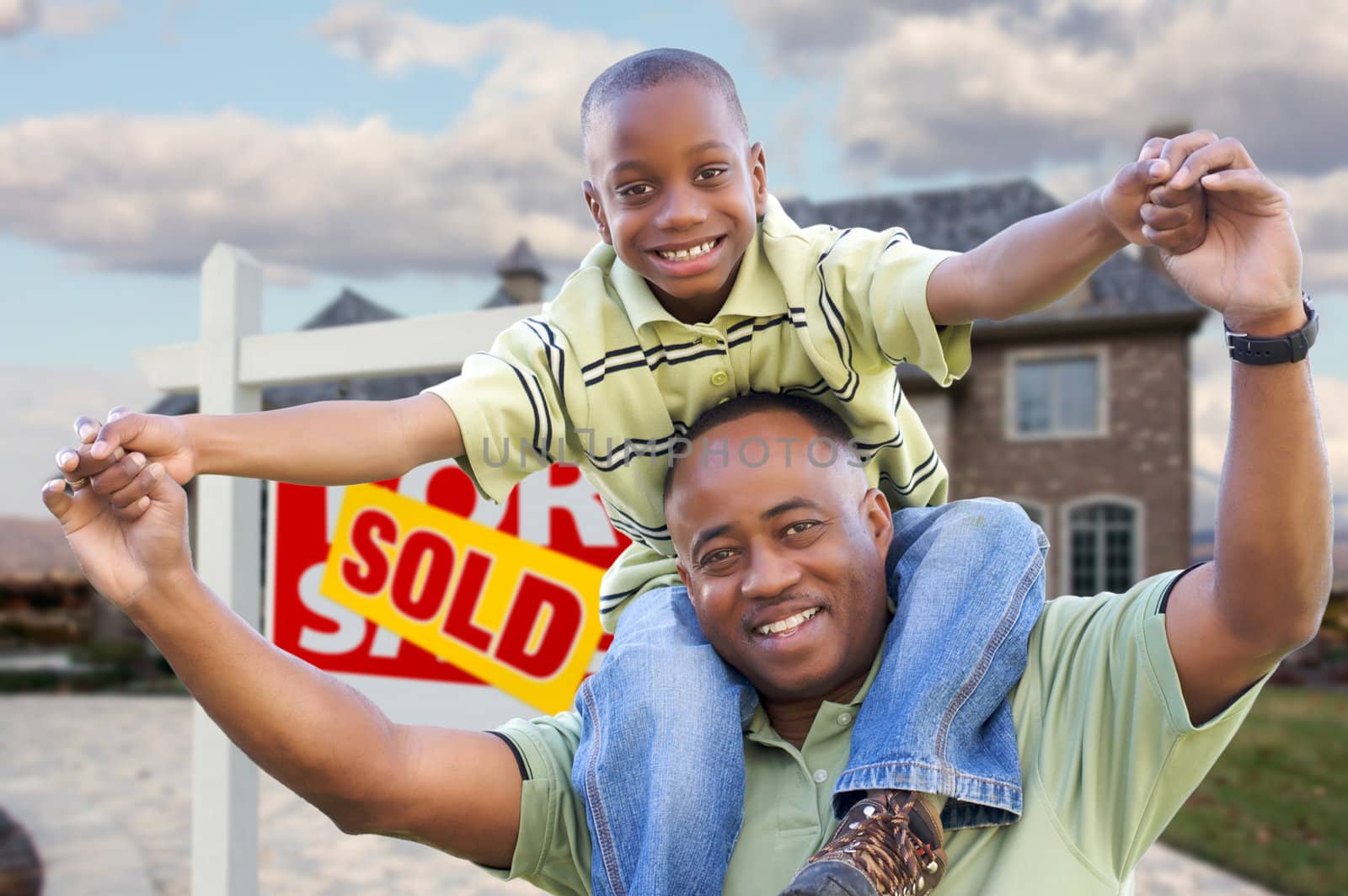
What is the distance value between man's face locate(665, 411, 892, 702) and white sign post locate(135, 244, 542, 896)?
1.65 metres

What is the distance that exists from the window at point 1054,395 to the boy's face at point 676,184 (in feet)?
50.3

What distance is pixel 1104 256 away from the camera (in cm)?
160

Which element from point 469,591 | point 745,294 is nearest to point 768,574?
point 745,294

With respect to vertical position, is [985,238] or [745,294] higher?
[985,238]

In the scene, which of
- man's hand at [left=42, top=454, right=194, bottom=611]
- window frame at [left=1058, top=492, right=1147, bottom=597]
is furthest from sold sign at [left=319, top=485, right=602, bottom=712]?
window frame at [left=1058, top=492, right=1147, bottom=597]

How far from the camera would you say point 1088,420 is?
16.3 metres

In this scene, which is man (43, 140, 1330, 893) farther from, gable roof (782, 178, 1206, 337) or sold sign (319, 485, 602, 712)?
gable roof (782, 178, 1206, 337)

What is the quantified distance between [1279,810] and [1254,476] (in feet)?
23.3

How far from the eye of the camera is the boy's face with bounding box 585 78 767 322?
1802 millimetres

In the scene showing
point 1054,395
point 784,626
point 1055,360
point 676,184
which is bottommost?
point 784,626

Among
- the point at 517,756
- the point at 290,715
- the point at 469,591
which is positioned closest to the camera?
the point at 290,715

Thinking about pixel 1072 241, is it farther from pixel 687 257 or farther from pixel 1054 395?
pixel 1054 395

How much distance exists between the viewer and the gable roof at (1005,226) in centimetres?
1579

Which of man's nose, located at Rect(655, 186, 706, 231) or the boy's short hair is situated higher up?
the boy's short hair
